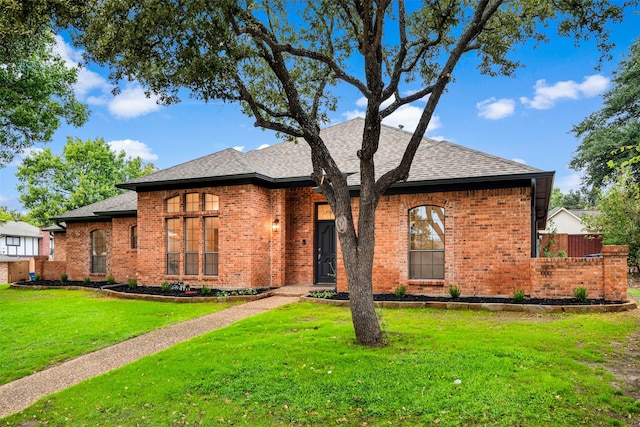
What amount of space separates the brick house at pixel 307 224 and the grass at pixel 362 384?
4081 millimetres

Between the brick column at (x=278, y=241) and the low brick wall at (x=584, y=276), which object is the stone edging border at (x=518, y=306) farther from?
the brick column at (x=278, y=241)

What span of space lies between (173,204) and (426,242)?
30.8 feet

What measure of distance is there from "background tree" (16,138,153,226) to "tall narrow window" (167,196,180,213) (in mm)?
19094

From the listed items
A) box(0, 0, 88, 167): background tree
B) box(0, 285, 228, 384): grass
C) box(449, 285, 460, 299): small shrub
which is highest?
box(0, 0, 88, 167): background tree

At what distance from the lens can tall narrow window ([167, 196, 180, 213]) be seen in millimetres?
15586

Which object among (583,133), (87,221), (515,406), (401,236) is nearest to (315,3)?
(401,236)

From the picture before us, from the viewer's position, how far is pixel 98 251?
19.8 meters

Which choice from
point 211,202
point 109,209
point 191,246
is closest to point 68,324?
point 191,246

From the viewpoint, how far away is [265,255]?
14844 mm

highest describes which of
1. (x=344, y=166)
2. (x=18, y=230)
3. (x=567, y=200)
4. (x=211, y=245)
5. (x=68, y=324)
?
(x=567, y=200)

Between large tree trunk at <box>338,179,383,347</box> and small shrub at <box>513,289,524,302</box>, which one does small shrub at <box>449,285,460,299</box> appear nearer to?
small shrub at <box>513,289,524,302</box>

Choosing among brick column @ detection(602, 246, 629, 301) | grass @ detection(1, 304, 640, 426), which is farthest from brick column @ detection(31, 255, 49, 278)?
brick column @ detection(602, 246, 629, 301)

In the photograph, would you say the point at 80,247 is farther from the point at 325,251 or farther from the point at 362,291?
the point at 362,291

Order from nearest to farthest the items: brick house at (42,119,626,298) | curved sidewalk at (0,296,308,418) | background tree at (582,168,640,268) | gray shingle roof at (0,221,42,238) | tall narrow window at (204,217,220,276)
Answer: curved sidewalk at (0,296,308,418) → brick house at (42,119,626,298) → tall narrow window at (204,217,220,276) → background tree at (582,168,640,268) → gray shingle roof at (0,221,42,238)
